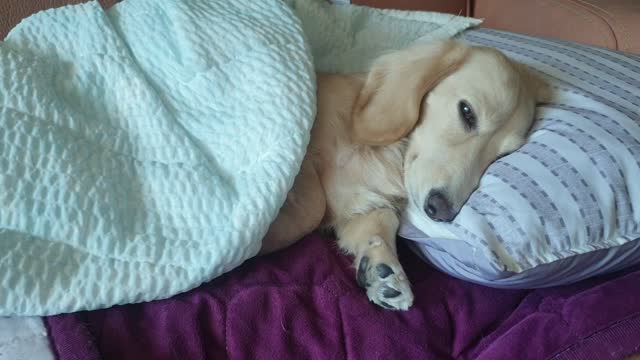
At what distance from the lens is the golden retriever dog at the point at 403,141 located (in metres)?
0.96

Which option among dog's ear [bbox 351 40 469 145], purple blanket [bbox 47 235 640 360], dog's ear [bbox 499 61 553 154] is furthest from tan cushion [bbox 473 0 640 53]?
purple blanket [bbox 47 235 640 360]

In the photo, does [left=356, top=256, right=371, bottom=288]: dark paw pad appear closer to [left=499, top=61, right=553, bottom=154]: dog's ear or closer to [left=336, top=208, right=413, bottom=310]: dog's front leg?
[left=336, top=208, right=413, bottom=310]: dog's front leg

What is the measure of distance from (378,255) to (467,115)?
290mm

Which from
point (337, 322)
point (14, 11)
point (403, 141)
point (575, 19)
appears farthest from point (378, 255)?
point (575, 19)

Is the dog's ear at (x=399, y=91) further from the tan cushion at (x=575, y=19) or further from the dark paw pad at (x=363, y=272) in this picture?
the tan cushion at (x=575, y=19)

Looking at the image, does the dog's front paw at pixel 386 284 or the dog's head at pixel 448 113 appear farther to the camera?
the dog's head at pixel 448 113

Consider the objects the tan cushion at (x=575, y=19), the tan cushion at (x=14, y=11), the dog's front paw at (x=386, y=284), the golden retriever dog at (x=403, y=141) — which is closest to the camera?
the dog's front paw at (x=386, y=284)

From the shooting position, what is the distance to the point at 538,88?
3.60ft

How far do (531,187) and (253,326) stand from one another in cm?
44

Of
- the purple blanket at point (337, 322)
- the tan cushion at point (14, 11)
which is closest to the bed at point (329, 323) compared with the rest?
the purple blanket at point (337, 322)

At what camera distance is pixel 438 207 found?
0.92 metres

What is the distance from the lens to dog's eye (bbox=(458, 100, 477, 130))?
3.29 ft

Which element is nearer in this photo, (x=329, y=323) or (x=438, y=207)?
(x=329, y=323)

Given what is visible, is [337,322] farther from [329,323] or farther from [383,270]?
[383,270]
